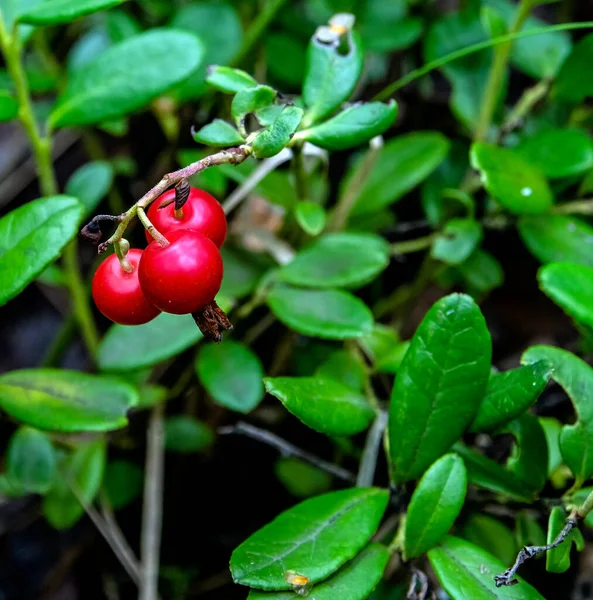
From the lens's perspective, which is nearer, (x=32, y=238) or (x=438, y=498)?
(x=438, y=498)

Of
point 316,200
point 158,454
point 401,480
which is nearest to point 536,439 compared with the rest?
point 401,480

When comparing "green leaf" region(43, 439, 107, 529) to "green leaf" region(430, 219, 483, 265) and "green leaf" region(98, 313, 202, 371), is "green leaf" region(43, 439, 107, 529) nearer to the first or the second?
"green leaf" region(98, 313, 202, 371)

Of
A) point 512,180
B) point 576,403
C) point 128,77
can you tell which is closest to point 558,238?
point 512,180

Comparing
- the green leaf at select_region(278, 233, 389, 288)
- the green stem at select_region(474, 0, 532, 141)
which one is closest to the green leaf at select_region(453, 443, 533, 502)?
the green leaf at select_region(278, 233, 389, 288)

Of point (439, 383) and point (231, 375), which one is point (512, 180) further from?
point (231, 375)

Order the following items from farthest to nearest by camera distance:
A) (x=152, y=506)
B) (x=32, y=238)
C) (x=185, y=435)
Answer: (x=185, y=435) → (x=152, y=506) → (x=32, y=238)
